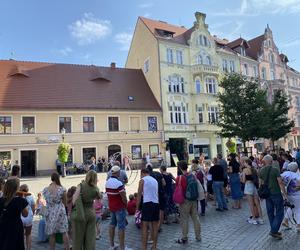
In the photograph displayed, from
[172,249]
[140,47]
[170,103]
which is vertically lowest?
[172,249]

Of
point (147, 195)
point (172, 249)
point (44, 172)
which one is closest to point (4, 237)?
point (147, 195)

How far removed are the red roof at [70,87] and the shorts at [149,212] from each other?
83.7ft

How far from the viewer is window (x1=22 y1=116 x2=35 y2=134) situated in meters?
29.4

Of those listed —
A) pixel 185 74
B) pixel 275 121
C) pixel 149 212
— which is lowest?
pixel 149 212

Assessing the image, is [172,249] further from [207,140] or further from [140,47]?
[140,47]

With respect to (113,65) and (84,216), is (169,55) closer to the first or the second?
(113,65)

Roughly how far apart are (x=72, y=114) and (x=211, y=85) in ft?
58.1

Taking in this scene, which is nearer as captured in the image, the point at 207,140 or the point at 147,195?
the point at 147,195

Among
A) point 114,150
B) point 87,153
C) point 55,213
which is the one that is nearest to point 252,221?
point 55,213

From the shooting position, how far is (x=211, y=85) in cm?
3906

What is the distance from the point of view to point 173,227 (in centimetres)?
889

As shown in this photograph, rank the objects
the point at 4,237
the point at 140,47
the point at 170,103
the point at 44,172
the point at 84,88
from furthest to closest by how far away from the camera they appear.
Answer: the point at 140,47, the point at 170,103, the point at 84,88, the point at 44,172, the point at 4,237

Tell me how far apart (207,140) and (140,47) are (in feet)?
48.2

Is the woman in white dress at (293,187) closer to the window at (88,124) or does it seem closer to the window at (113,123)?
the window at (88,124)
